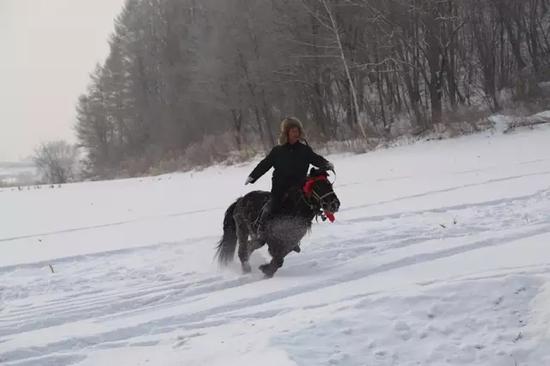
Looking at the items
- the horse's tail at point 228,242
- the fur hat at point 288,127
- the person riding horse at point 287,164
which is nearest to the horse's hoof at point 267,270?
the person riding horse at point 287,164

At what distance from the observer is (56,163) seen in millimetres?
49594

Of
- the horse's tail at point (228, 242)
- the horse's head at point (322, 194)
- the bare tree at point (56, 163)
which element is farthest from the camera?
the bare tree at point (56, 163)

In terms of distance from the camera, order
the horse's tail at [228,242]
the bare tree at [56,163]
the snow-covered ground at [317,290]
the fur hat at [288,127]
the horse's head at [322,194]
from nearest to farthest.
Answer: the snow-covered ground at [317,290] < the horse's head at [322,194] < the fur hat at [288,127] < the horse's tail at [228,242] < the bare tree at [56,163]

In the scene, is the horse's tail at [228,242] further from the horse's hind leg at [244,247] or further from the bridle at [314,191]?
the bridle at [314,191]

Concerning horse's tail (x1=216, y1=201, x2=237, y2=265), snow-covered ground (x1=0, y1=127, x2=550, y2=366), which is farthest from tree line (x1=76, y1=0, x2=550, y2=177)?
horse's tail (x1=216, y1=201, x2=237, y2=265)

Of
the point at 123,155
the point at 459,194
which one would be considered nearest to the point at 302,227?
the point at 459,194

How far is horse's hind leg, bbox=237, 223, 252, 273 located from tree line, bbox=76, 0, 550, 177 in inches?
618

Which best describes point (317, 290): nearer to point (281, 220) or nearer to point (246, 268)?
point (281, 220)

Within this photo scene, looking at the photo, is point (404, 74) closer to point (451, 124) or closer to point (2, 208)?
point (451, 124)

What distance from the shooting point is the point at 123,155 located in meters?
48.6

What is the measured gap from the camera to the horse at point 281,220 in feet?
18.9

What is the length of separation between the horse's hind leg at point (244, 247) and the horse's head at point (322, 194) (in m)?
1.03

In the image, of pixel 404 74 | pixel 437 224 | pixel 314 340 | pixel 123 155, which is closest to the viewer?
pixel 314 340

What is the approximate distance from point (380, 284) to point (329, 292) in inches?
20.6
